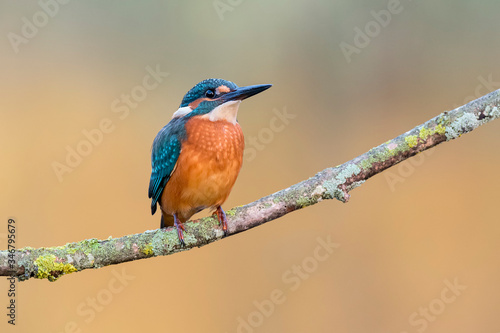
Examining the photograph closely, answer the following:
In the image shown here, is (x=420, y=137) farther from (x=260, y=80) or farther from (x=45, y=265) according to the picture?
(x=260, y=80)

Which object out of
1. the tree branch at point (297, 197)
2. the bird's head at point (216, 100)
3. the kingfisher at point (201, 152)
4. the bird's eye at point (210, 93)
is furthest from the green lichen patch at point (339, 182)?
the bird's eye at point (210, 93)

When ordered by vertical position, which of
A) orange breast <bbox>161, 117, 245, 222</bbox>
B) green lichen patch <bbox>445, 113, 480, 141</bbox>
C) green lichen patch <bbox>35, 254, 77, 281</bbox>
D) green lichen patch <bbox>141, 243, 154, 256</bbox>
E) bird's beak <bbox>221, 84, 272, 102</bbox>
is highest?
bird's beak <bbox>221, 84, 272, 102</bbox>

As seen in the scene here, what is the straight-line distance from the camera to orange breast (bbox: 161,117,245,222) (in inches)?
99.0

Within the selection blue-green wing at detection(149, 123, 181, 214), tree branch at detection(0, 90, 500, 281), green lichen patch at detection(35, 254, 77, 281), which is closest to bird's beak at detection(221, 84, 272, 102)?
blue-green wing at detection(149, 123, 181, 214)

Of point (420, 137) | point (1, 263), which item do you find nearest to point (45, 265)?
point (1, 263)

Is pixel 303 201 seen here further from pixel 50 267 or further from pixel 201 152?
pixel 50 267

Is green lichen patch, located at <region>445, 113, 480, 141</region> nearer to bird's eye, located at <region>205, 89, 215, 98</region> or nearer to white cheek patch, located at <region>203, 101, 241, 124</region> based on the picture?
white cheek patch, located at <region>203, 101, 241, 124</region>

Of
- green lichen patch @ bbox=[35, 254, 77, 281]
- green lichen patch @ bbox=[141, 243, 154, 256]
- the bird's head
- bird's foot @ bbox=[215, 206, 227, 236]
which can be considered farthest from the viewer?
the bird's head

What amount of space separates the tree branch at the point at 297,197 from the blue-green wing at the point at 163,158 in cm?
39

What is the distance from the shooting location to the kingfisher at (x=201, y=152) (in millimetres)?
2518

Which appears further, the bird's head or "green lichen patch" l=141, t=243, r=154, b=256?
the bird's head

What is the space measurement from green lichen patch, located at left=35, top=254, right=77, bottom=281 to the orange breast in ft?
2.07

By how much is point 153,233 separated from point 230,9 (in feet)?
8.98

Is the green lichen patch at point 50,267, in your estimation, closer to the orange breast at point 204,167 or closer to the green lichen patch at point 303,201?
the orange breast at point 204,167
